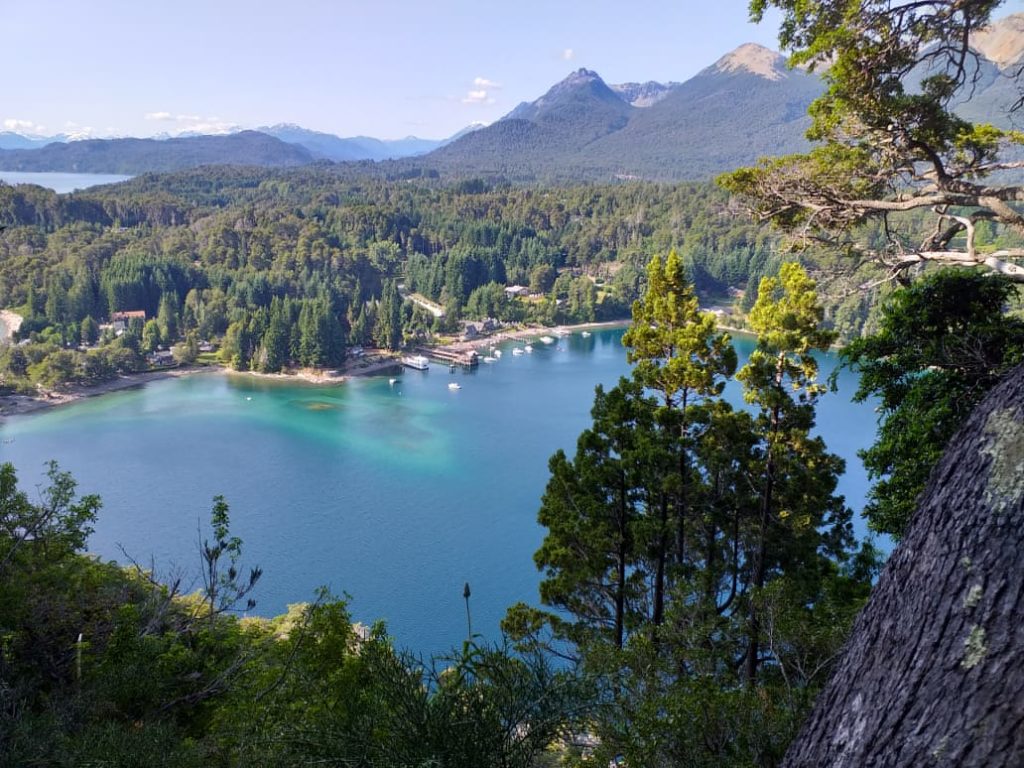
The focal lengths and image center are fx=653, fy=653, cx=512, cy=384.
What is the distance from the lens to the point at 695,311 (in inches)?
278

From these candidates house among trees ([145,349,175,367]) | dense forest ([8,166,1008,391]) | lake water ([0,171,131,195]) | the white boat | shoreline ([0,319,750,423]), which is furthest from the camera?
lake water ([0,171,131,195])

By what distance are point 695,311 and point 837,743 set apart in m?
5.85

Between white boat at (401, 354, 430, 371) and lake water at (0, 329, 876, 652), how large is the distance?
1.43 metres

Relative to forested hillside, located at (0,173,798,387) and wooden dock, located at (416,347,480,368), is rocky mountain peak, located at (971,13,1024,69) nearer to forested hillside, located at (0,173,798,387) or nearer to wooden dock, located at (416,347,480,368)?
forested hillside, located at (0,173,798,387)

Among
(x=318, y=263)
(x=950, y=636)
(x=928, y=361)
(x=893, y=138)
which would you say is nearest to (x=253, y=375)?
(x=318, y=263)

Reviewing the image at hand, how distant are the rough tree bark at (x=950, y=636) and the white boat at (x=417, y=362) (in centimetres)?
4089

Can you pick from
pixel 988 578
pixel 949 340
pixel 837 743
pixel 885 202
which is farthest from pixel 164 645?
pixel 885 202

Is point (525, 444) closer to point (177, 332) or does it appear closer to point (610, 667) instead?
point (610, 667)

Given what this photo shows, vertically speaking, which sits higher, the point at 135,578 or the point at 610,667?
the point at 610,667

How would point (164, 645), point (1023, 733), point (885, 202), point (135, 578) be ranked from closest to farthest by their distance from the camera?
1. point (1023, 733)
2. point (885, 202)
3. point (164, 645)
4. point (135, 578)

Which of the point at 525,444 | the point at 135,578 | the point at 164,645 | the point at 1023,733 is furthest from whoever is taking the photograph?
the point at 525,444

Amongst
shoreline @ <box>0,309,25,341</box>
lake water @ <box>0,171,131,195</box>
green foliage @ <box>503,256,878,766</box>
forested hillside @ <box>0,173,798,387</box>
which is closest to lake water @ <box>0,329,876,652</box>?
forested hillside @ <box>0,173,798,387</box>

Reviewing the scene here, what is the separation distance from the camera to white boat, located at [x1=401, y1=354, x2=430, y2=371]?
42062mm

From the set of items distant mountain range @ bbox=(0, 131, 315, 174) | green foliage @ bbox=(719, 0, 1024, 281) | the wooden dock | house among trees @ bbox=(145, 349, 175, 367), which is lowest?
house among trees @ bbox=(145, 349, 175, 367)
